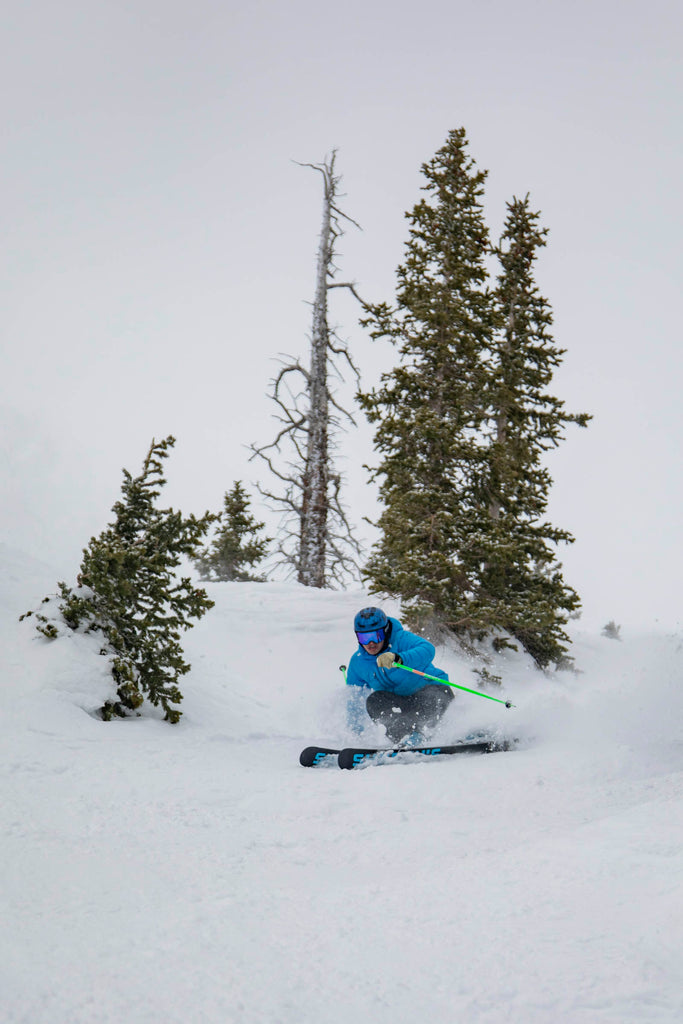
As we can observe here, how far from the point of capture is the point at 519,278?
2006 centimetres

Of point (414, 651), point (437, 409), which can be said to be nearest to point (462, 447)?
point (437, 409)

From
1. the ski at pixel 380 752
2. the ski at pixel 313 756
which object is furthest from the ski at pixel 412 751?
the ski at pixel 313 756

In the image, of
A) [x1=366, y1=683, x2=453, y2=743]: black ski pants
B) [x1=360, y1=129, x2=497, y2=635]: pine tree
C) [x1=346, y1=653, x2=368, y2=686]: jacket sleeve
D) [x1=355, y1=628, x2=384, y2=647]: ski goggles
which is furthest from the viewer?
[x1=360, y1=129, x2=497, y2=635]: pine tree

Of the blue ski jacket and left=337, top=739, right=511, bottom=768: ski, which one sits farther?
the blue ski jacket

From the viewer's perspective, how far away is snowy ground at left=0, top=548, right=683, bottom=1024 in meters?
A: 1.89

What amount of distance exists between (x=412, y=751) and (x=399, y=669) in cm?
117

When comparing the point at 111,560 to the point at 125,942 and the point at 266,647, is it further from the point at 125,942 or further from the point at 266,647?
the point at 266,647

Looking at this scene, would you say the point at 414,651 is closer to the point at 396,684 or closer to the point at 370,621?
the point at 396,684

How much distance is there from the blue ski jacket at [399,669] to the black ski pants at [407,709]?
9 centimetres

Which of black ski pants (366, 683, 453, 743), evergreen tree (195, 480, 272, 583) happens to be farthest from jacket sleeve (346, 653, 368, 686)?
evergreen tree (195, 480, 272, 583)

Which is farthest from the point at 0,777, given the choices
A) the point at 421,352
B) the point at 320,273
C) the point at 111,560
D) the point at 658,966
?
the point at 320,273

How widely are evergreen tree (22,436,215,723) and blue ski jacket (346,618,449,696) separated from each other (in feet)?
6.79

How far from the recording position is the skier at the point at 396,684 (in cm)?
709

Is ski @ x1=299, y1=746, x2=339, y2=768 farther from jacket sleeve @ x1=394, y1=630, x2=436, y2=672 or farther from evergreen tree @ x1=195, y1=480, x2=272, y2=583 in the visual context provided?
evergreen tree @ x1=195, y1=480, x2=272, y2=583
